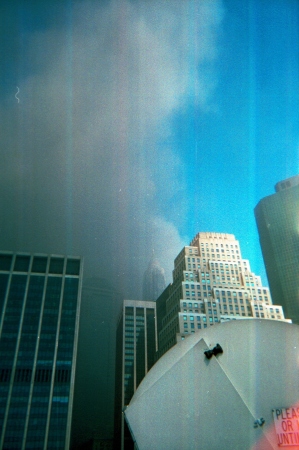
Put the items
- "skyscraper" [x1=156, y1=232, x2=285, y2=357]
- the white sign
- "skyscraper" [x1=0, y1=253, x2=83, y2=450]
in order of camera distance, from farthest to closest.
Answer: "skyscraper" [x1=0, y1=253, x2=83, y2=450], "skyscraper" [x1=156, y1=232, x2=285, y2=357], the white sign

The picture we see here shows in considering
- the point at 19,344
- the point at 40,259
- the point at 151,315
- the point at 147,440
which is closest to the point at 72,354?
the point at 19,344

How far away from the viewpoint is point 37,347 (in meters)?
102

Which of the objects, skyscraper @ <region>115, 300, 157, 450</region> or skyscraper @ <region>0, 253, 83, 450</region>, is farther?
skyscraper @ <region>115, 300, 157, 450</region>

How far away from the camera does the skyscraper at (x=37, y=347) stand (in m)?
89.5

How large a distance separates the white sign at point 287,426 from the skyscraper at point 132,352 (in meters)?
112

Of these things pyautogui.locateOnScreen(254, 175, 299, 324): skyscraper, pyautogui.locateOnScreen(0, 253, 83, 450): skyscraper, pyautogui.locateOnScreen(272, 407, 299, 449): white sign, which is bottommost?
pyautogui.locateOnScreen(272, 407, 299, 449): white sign

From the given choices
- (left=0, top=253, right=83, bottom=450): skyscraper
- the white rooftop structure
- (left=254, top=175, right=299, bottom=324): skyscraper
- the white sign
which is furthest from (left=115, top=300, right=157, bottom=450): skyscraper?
the white sign

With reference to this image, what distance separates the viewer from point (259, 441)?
1445cm

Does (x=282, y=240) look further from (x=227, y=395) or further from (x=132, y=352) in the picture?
(x=227, y=395)

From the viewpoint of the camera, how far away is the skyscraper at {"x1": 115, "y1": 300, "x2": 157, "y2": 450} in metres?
121

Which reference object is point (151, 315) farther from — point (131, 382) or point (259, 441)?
point (259, 441)

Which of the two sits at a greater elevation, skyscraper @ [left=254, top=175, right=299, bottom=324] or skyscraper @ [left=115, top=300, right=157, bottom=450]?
skyscraper @ [left=254, top=175, right=299, bottom=324]

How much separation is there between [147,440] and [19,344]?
96.5 meters

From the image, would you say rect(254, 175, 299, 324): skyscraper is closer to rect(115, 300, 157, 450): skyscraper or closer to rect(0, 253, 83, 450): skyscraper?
rect(115, 300, 157, 450): skyscraper
